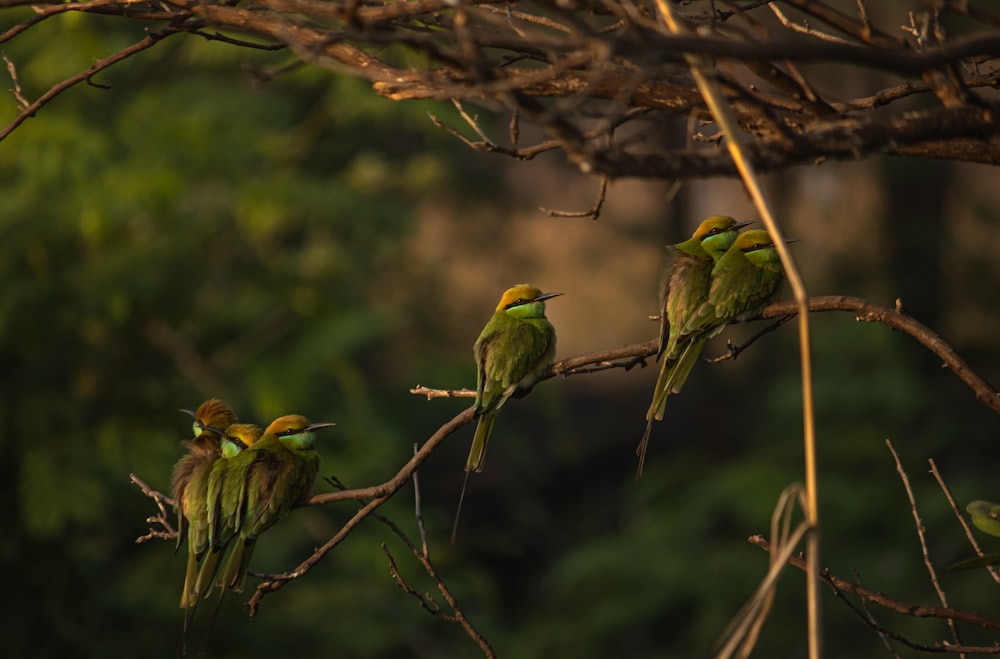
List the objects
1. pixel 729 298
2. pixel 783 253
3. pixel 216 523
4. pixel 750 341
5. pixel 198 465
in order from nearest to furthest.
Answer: pixel 783 253 → pixel 750 341 → pixel 729 298 → pixel 216 523 → pixel 198 465

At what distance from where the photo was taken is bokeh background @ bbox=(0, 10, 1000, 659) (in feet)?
24.1

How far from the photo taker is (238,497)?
3080 millimetres

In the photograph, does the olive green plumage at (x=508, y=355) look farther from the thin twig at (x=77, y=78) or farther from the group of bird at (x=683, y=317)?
the thin twig at (x=77, y=78)

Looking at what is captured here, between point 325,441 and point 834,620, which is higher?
point 325,441

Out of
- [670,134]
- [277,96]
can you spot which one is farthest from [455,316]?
[277,96]

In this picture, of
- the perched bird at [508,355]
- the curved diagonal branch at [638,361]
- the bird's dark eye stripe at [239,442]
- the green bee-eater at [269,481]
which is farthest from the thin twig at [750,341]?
the bird's dark eye stripe at [239,442]

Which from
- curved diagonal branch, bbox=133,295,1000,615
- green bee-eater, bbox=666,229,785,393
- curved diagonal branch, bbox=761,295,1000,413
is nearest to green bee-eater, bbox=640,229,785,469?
green bee-eater, bbox=666,229,785,393

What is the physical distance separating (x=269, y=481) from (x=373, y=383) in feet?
25.3

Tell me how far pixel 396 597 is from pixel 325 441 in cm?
121

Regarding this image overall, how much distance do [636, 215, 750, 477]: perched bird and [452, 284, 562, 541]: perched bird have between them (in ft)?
1.20

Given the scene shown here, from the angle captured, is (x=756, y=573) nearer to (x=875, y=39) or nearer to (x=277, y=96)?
(x=277, y=96)

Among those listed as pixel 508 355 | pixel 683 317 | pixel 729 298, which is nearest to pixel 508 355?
pixel 508 355

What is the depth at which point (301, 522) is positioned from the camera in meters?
8.80

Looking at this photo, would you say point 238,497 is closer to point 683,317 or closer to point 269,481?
point 269,481
